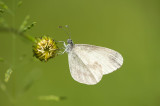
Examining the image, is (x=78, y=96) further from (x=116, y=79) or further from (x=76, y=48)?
(x=76, y=48)

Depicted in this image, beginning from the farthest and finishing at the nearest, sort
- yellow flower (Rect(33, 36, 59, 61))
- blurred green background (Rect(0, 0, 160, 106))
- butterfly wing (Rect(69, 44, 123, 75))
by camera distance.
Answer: blurred green background (Rect(0, 0, 160, 106)), butterfly wing (Rect(69, 44, 123, 75)), yellow flower (Rect(33, 36, 59, 61))

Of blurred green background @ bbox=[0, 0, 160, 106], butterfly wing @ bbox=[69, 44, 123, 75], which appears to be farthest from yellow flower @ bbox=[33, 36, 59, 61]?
butterfly wing @ bbox=[69, 44, 123, 75]

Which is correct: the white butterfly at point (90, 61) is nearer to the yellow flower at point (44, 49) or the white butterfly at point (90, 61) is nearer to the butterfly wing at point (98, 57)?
the butterfly wing at point (98, 57)

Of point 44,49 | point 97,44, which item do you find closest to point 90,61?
point 44,49

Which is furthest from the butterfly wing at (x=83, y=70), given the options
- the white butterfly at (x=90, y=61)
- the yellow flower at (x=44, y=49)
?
the yellow flower at (x=44, y=49)

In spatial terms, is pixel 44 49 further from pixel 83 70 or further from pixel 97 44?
pixel 97 44

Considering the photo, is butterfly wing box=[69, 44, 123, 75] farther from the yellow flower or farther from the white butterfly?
the yellow flower

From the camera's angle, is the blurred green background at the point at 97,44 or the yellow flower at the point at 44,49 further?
the blurred green background at the point at 97,44

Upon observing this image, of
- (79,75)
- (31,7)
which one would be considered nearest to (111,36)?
(31,7)
